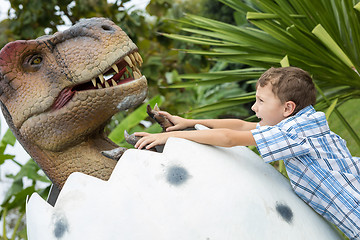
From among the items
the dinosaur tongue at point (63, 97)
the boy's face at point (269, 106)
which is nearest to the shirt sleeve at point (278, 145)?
the boy's face at point (269, 106)

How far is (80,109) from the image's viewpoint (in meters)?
1.30

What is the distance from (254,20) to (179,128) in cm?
142

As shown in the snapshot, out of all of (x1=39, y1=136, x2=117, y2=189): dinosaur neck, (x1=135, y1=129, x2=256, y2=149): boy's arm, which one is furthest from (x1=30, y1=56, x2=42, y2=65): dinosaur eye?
(x1=135, y1=129, x2=256, y2=149): boy's arm

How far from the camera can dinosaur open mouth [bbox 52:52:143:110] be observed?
1301 millimetres

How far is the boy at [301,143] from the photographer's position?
1260mm

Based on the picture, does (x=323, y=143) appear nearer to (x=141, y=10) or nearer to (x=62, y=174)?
(x=62, y=174)

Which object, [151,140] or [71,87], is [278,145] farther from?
[71,87]

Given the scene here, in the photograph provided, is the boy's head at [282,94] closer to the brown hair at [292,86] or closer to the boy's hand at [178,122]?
the brown hair at [292,86]

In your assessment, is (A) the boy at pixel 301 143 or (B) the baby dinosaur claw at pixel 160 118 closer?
(A) the boy at pixel 301 143

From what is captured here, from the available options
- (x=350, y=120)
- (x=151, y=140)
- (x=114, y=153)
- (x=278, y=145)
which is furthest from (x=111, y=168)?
(x=350, y=120)

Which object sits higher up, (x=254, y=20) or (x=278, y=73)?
(x=278, y=73)

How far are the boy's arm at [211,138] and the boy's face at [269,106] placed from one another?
0.13 meters

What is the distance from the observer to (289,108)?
1347 mm

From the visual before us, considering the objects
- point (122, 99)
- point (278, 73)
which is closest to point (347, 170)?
point (278, 73)
